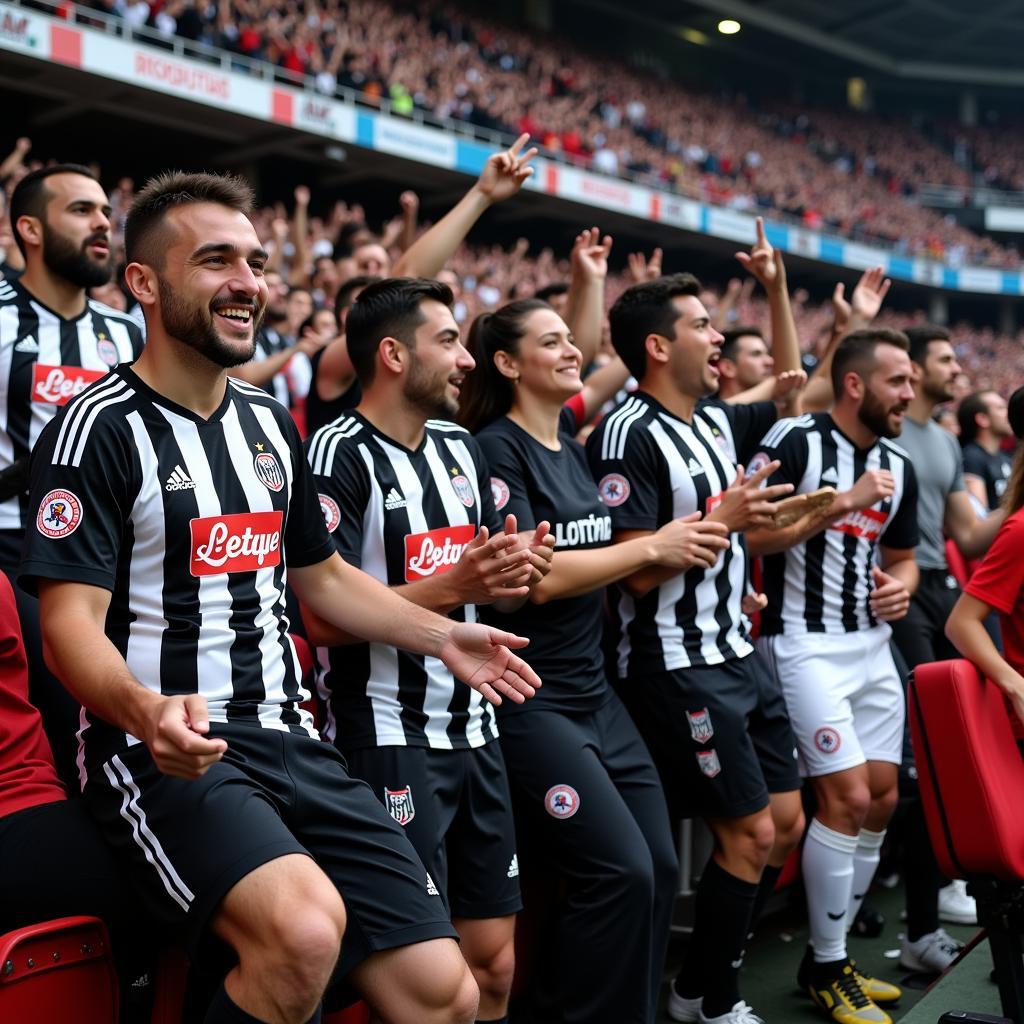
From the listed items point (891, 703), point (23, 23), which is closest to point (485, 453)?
point (891, 703)

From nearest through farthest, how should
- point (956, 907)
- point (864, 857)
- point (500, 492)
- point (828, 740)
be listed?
point (500, 492), point (828, 740), point (864, 857), point (956, 907)

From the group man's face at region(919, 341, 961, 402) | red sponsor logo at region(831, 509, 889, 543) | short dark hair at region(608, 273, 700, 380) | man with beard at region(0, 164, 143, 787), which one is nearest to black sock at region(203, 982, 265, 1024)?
man with beard at region(0, 164, 143, 787)

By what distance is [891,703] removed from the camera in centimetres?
438

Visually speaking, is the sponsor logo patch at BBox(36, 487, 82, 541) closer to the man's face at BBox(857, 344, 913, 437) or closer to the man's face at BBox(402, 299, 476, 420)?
the man's face at BBox(402, 299, 476, 420)

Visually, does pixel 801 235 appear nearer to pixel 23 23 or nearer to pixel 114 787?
pixel 23 23

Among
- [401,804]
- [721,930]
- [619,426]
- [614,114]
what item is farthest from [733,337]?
[614,114]

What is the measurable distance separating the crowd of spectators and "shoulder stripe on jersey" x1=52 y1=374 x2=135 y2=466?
15184 mm

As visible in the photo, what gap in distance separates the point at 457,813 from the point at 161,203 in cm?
157

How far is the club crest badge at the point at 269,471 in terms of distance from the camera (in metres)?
2.54

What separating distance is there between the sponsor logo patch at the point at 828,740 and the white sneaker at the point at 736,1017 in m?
0.88

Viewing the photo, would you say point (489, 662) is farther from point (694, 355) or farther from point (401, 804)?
point (694, 355)

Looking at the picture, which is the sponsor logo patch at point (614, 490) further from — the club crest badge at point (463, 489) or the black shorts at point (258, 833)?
the black shorts at point (258, 833)

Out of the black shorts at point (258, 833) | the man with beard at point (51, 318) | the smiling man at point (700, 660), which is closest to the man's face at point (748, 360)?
the smiling man at point (700, 660)

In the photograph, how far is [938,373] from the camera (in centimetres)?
577
